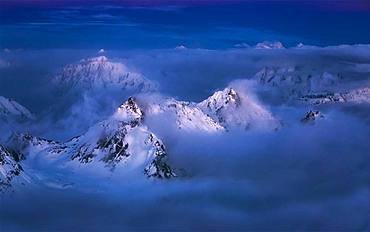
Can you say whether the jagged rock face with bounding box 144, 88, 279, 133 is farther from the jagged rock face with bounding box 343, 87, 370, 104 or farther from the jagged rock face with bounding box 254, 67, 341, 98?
the jagged rock face with bounding box 343, 87, 370, 104

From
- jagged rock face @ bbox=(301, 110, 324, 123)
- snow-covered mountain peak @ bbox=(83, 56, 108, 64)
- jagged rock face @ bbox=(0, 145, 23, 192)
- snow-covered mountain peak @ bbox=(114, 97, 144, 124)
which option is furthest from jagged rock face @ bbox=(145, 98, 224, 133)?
jagged rock face @ bbox=(0, 145, 23, 192)

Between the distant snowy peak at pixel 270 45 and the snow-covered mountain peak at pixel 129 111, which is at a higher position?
the distant snowy peak at pixel 270 45

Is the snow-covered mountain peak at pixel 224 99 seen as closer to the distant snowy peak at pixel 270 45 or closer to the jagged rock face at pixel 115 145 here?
the distant snowy peak at pixel 270 45

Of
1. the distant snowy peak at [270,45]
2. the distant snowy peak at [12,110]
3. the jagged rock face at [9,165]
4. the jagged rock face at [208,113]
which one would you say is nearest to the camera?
the distant snowy peak at [12,110]

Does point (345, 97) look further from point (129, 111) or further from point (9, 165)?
point (9, 165)

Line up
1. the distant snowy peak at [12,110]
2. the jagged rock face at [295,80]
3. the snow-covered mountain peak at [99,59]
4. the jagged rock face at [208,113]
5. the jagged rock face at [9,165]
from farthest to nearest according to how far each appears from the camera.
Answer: the jagged rock face at [9,165] → the jagged rock face at [208,113] → the snow-covered mountain peak at [99,59] → the jagged rock face at [295,80] → the distant snowy peak at [12,110]

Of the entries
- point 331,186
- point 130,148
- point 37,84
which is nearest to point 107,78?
point 37,84

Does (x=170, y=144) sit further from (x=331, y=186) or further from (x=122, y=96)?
(x=331, y=186)

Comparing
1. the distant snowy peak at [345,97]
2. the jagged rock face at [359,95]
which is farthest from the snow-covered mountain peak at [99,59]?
the jagged rock face at [359,95]
